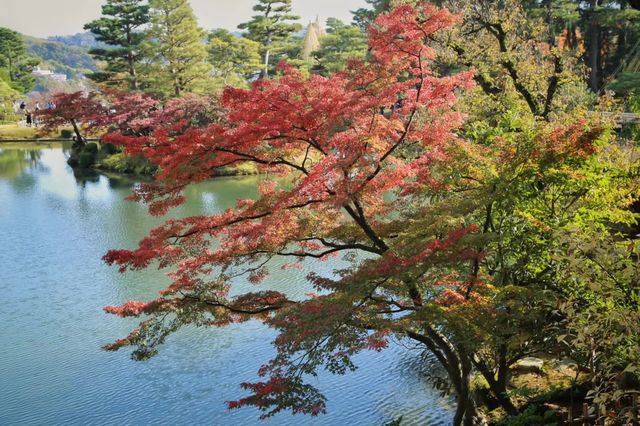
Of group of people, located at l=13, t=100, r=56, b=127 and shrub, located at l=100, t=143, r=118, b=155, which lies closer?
shrub, located at l=100, t=143, r=118, b=155

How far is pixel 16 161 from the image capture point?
24875mm

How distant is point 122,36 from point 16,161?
6918 mm

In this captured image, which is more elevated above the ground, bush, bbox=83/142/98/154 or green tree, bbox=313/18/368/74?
green tree, bbox=313/18/368/74

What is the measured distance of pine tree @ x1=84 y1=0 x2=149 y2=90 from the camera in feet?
80.2

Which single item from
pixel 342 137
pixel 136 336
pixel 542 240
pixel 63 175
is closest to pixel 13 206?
pixel 63 175

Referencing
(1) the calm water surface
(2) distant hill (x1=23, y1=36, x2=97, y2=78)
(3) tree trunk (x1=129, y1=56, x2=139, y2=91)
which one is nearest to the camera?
(1) the calm water surface

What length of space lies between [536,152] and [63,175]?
20.0 meters

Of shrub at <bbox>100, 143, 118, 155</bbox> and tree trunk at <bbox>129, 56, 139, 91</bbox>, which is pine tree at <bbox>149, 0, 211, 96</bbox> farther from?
shrub at <bbox>100, 143, 118, 155</bbox>

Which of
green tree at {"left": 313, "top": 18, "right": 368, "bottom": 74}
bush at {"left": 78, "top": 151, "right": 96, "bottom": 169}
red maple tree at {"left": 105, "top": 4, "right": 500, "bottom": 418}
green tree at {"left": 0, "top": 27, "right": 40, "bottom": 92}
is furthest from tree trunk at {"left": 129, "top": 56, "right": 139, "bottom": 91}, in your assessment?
red maple tree at {"left": 105, "top": 4, "right": 500, "bottom": 418}

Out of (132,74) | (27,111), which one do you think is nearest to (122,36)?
(132,74)

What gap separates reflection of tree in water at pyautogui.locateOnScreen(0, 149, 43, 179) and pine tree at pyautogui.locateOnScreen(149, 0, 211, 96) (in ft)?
21.1

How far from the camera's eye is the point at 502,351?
193 inches

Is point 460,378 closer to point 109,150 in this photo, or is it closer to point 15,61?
point 109,150

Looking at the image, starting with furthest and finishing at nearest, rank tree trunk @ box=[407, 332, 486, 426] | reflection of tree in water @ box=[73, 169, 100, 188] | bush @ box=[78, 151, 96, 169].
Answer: bush @ box=[78, 151, 96, 169], reflection of tree in water @ box=[73, 169, 100, 188], tree trunk @ box=[407, 332, 486, 426]
